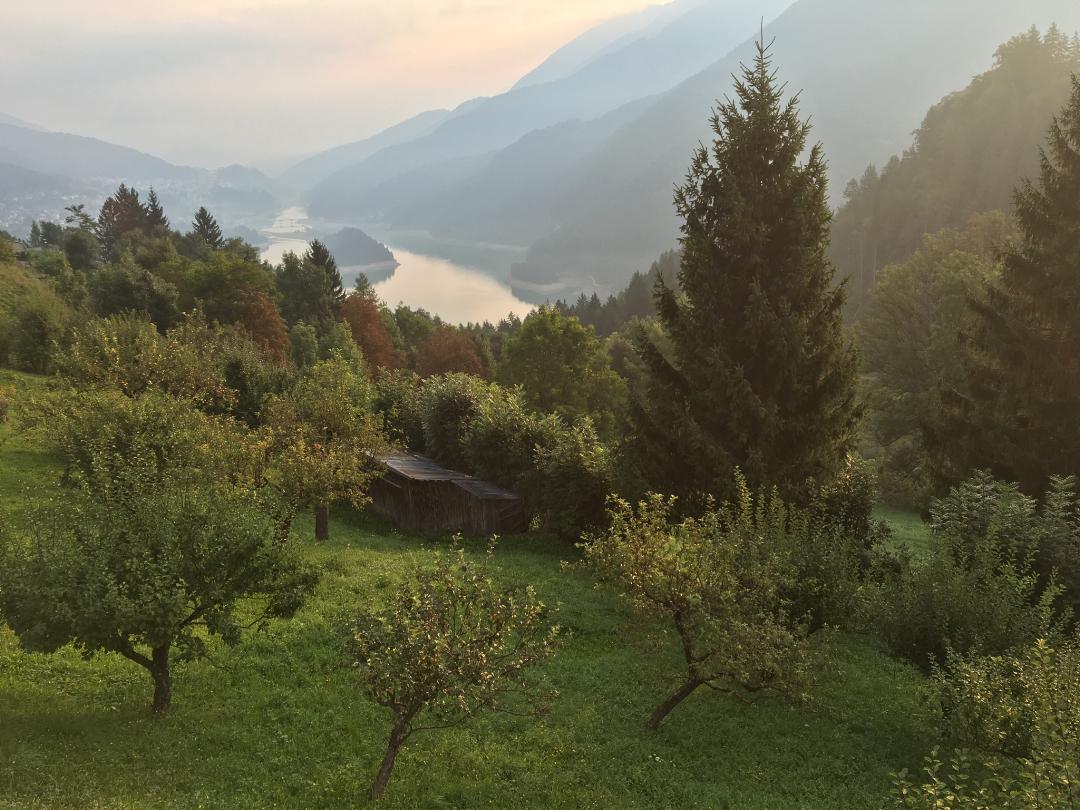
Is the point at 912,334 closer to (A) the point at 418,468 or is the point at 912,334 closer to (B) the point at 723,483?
(B) the point at 723,483

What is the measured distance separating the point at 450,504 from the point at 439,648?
1932 cm

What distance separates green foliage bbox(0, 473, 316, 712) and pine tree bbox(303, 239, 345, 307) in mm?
74838

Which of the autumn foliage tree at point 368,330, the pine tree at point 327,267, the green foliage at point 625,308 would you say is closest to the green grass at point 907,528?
the autumn foliage tree at point 368,330

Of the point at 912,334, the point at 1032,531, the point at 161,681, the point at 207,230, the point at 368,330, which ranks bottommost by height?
the point at 161,681

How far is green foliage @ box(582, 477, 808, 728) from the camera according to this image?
10.3 meters

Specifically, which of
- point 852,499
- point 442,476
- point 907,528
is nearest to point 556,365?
point 442,476

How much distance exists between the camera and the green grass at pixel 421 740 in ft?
32.3

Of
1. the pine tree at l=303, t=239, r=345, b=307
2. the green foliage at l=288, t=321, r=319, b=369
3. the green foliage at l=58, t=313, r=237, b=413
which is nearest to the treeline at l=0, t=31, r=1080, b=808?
the green foliage at l=58, t=313, r=237, b=413

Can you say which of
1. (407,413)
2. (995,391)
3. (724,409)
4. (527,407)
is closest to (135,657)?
(724,409)

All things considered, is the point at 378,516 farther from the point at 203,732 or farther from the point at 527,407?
the point at 527,407

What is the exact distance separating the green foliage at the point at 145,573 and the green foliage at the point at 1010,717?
1036cm

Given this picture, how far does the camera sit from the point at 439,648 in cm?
846

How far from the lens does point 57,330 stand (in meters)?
42.6

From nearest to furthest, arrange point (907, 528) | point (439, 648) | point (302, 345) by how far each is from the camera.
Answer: point (439, 648) → point (907, 528) → point (302, 345)
